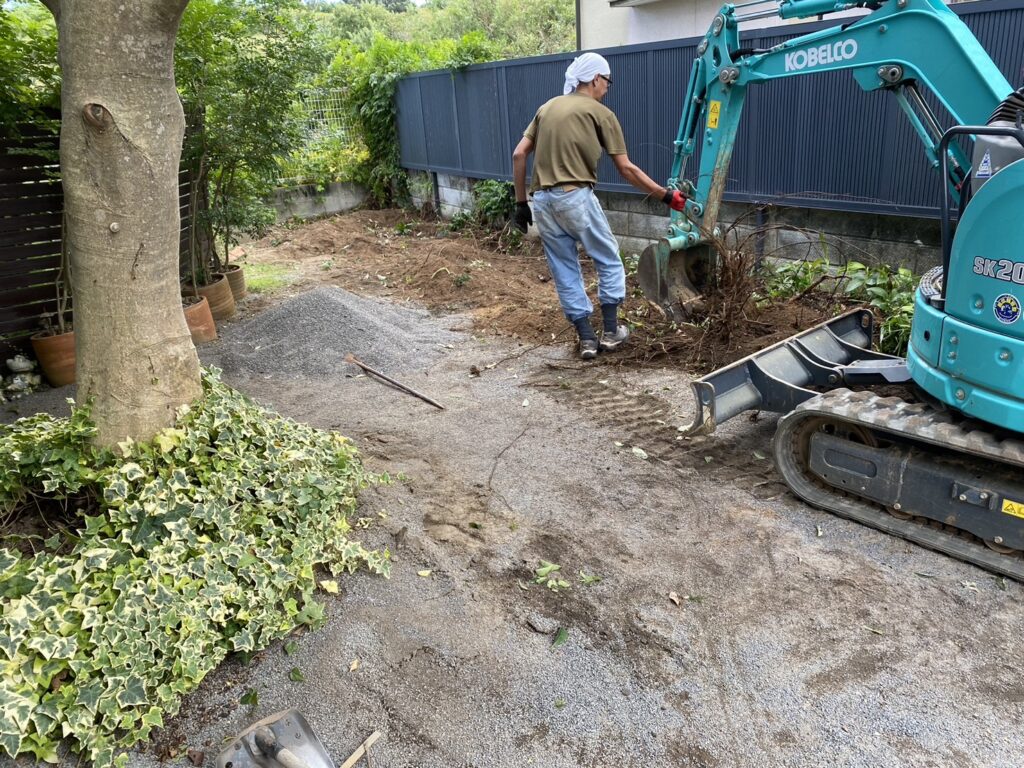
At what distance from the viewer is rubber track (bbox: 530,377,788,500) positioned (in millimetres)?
4039

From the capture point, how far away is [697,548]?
135 inches

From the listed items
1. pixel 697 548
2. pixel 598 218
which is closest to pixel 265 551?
pixel 697 548

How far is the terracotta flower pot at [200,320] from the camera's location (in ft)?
21.9

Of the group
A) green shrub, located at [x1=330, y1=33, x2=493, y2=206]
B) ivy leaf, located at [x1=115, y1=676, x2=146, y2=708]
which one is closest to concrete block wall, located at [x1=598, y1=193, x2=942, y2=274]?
ivy leaf, located at [x1=115, y1=676, x2=146, y2=708]

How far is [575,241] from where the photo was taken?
5.71 m

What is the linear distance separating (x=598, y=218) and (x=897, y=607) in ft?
11.4

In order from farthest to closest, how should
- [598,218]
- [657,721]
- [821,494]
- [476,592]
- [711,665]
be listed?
[598,218]
[821,494]
[476,592]
[711,665]
[657,721]

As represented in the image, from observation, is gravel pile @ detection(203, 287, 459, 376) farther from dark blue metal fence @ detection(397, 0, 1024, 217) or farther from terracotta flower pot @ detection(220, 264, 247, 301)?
dark blue metal fence @ detection(397, 0, 1024, 217)

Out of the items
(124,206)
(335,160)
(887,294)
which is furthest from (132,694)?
(335,160)

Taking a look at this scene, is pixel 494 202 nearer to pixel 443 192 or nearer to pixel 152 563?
pixel 443 192

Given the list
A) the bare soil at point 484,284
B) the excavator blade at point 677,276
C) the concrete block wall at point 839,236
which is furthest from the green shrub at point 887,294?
the excavator blade at point 677,276

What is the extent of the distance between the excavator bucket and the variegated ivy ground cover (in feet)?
6.21

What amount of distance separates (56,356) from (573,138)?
169 inches

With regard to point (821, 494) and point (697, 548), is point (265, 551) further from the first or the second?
point (821, 494)
